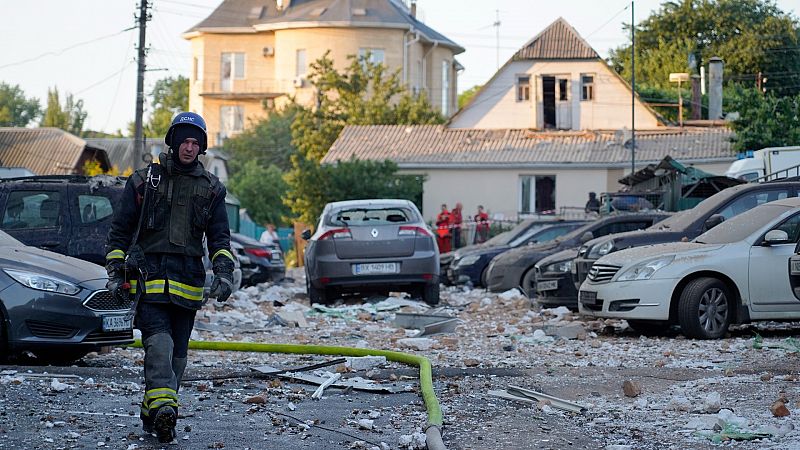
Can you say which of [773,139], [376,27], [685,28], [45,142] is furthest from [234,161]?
[773,139]

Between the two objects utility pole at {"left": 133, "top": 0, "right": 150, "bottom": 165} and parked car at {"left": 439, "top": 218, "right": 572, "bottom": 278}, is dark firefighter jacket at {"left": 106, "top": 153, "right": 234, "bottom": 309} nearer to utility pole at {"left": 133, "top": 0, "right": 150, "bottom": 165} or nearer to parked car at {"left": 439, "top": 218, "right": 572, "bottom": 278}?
A: parked car at {"left": 439, "top": 218, "right": 572, "bottom": 278}

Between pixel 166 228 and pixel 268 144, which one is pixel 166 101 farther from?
pixel 166 228

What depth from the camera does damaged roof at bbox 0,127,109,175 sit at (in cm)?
5700

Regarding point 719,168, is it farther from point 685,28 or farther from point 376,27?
point 376,27

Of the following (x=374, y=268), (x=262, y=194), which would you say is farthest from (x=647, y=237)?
(x=262, y=194)

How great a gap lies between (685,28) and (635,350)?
61833 mm

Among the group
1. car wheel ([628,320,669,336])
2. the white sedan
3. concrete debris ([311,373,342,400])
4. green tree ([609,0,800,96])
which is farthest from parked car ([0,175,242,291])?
green tree ([609,0,800,96])

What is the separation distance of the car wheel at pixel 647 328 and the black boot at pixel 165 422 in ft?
26.5

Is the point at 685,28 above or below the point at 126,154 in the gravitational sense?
above

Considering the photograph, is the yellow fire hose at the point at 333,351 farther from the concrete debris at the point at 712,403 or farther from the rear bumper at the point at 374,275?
the rear bumper at the point at 374,275

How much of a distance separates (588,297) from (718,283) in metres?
1.55

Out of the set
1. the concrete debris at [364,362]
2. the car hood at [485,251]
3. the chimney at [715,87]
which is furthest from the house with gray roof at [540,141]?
the concrete debris at [364,362]

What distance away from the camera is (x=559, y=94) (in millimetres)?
53344

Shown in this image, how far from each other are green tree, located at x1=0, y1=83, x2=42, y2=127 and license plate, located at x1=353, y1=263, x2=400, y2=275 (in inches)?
3763
